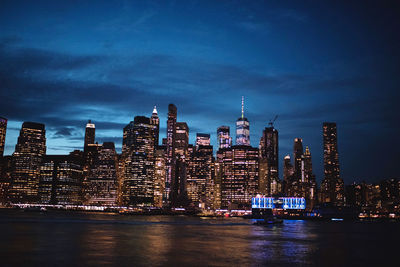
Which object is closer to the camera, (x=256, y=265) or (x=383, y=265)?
(x=256, y=265)

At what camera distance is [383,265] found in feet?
139

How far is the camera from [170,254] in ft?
147

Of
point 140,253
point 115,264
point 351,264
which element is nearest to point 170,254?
point 140,253

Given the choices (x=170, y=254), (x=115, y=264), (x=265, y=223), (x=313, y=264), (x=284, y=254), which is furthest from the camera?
(x=265, y=223)

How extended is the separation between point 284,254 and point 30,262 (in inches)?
1138

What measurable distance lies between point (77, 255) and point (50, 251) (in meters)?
5.37

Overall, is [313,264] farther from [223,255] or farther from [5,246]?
[5,246]

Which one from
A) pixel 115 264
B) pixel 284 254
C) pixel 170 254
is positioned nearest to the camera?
pixel 115 264

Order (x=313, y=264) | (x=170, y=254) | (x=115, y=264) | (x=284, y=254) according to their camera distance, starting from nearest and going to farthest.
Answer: (x=115, y=264) < (x=313, y=264) < (x=170, y=254) < (x=284, y=254)

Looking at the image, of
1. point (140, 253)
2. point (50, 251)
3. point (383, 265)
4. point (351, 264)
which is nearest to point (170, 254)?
point (140, 253)

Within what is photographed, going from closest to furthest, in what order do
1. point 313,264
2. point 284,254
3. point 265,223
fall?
point 313,264 → point 284,254 → point 265,223

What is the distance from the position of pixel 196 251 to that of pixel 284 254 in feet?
35.8

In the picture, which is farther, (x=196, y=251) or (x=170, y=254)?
(x=196, y=251)

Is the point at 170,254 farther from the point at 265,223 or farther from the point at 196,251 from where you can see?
the point at 265,223
